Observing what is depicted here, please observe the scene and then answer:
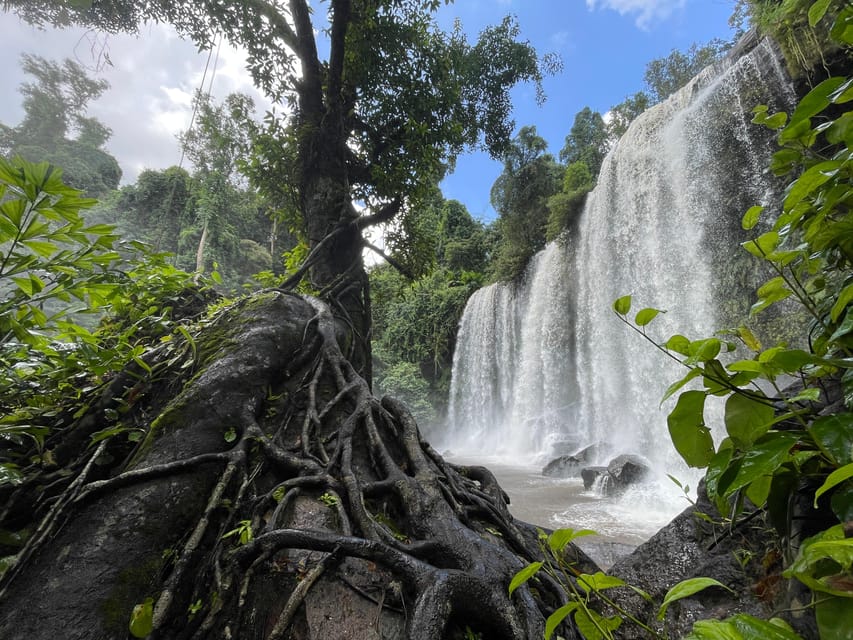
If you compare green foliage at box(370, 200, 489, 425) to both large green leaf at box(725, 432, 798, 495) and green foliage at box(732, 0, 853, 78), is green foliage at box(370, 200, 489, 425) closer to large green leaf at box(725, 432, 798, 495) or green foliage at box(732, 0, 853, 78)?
green foliage at box(732, 0, 853, 78)

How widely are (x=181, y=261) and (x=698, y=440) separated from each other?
27723 millimetres

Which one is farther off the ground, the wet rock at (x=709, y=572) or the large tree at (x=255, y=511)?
the large tree at (x=255, y=511)

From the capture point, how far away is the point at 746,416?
0.63m

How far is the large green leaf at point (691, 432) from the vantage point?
2.21ft

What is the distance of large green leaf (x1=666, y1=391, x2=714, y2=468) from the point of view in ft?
2.21

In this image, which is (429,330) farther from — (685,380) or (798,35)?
(685,380)

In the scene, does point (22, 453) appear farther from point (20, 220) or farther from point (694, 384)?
point (694, 384)

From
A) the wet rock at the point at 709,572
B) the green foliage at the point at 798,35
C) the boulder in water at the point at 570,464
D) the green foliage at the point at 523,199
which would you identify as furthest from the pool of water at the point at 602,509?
the green foliage at the point at 523,199

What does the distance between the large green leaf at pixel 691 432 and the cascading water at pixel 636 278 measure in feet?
29.0

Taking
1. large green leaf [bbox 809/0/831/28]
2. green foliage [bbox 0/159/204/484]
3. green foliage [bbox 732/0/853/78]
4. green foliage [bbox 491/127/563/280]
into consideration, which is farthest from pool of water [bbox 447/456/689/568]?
green foliage [bbox 491/127/563/280]

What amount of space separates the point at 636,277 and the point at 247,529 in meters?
11.2

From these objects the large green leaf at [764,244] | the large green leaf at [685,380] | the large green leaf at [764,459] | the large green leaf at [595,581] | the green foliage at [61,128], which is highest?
the green foliage at [61,128]

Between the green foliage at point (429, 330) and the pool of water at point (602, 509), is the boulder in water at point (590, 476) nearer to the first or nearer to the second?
the pool of water at point (602, 509)

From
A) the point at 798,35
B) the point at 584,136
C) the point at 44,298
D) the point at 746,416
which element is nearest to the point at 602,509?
the point at 746,416
